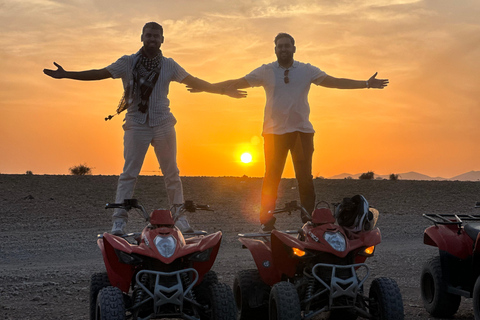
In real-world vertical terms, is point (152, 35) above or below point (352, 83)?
above

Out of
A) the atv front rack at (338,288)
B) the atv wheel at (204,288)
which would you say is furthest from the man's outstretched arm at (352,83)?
the atv wheel at (204,288)

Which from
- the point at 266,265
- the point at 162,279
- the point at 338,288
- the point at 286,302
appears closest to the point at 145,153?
the point at 266,265

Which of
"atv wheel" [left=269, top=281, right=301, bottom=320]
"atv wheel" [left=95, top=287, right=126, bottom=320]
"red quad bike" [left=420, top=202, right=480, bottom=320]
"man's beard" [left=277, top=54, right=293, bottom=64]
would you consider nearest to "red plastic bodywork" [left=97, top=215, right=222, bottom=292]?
"atv wheel" [left=95, top=287, right=126, bottom=320]

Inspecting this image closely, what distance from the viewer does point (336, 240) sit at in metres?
6.16

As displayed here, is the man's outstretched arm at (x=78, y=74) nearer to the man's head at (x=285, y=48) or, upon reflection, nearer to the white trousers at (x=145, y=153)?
the white trousers at (x=145, y=153)

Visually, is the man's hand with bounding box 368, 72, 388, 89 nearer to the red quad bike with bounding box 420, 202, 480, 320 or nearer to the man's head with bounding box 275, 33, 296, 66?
the man's head with bounding box 275, 33, 296, 66

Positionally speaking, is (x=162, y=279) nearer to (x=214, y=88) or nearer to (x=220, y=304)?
(x=220, y=304)

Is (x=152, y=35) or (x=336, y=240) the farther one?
(x=152, y=35)

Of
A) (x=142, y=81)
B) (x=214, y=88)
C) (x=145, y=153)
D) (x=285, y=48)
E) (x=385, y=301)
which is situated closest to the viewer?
(x=385, y=301)

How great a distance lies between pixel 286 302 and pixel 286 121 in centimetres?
280

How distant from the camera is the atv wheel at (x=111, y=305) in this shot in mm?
5605

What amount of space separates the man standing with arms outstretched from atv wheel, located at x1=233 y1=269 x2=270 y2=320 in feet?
2.92

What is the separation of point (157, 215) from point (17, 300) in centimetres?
390

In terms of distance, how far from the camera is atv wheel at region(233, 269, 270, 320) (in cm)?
717
